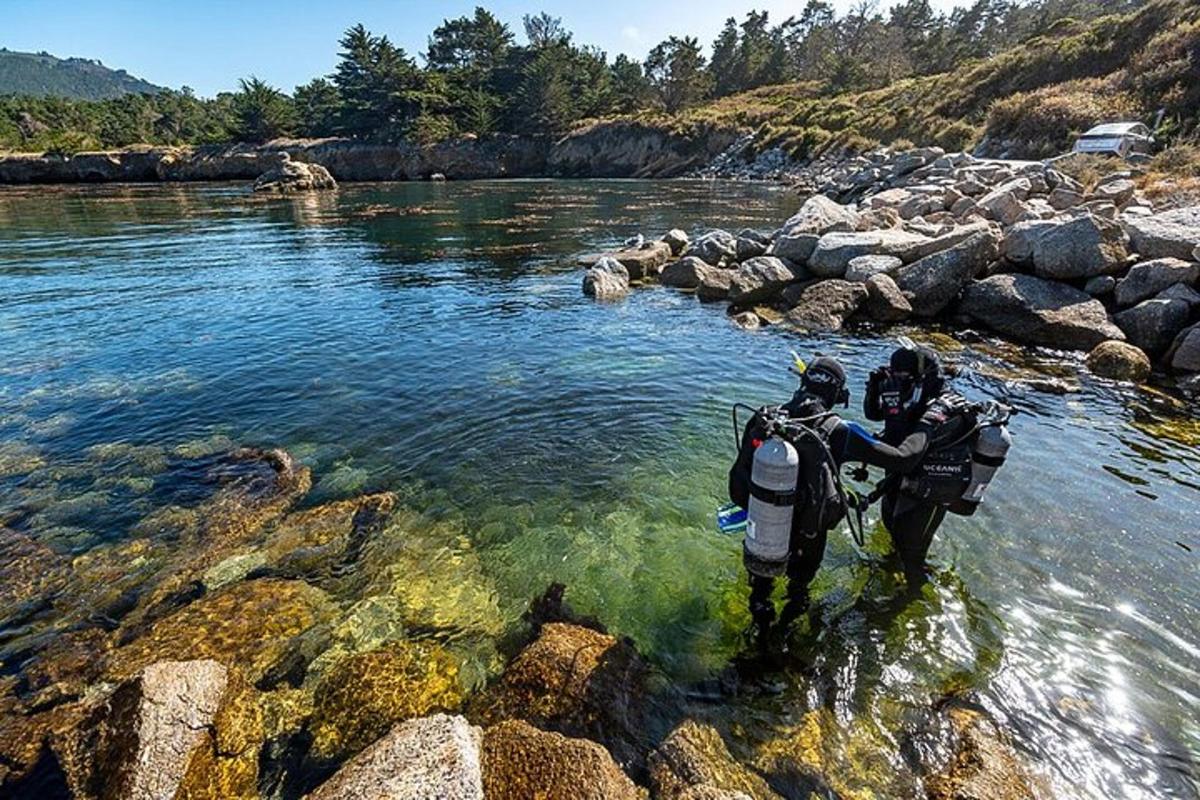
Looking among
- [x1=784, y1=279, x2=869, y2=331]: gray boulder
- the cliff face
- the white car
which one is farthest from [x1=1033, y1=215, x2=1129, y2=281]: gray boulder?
the cliff face

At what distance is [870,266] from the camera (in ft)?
55.3

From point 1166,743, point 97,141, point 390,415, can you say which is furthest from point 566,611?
point 97,141

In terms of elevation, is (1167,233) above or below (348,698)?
above

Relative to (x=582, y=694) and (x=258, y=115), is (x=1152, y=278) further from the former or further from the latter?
(x=258, y=115)

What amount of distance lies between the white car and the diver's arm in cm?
3205

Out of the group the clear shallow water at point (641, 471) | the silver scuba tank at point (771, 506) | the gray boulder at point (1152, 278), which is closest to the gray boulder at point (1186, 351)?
the gray boulder at point (1152, 278)

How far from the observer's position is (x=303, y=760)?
184 inches

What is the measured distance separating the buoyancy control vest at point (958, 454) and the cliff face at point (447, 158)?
83201 millimetres

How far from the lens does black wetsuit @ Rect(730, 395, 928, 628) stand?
4934 mm

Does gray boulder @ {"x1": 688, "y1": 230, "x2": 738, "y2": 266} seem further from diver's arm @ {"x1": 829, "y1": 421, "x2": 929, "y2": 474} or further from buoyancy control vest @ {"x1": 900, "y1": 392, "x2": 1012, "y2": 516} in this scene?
diver's arm @ {"x1": 829, "y1": 421, "x2": 929, "y2": 474}

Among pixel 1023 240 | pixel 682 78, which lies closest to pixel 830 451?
pixel 1023 240

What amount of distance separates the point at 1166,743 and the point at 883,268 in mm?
14173

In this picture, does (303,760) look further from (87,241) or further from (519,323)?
(87,241)

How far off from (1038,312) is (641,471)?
38.7 ft
